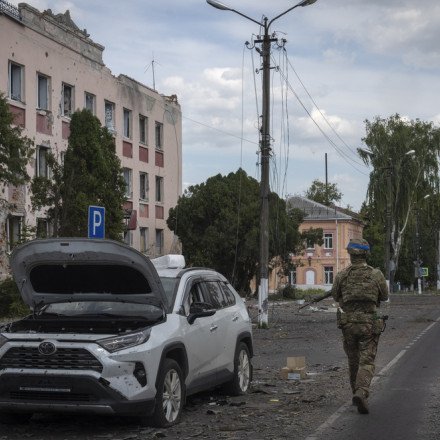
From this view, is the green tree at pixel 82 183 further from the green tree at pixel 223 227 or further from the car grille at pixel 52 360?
the green tree at pixel 223 227

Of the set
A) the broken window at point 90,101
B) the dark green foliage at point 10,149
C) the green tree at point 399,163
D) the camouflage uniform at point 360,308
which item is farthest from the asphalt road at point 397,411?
the green tree at point 399,163

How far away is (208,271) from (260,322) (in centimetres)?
1552

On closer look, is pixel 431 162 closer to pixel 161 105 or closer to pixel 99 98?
pixel 161 105

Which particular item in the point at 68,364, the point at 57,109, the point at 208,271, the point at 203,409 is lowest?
the point at 203,409

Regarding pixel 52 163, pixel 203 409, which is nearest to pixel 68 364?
pixel 203 409

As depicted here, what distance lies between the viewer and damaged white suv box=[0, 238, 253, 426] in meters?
8.18

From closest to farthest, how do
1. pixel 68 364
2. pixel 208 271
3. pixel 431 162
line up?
1. pixel 68 364
2. pixel 208 271
3. pixel 431 162

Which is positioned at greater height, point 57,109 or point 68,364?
point 57,109

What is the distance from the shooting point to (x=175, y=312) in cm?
929

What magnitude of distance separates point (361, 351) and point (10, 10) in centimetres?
2489

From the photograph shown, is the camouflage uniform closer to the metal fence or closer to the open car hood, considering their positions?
the open car hood

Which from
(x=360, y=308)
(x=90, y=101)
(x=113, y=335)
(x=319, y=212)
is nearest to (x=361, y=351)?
(x=360, y=308)

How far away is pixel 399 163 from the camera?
71.5 metres

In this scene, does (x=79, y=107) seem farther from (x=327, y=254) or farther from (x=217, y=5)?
(x=327, y=254)
